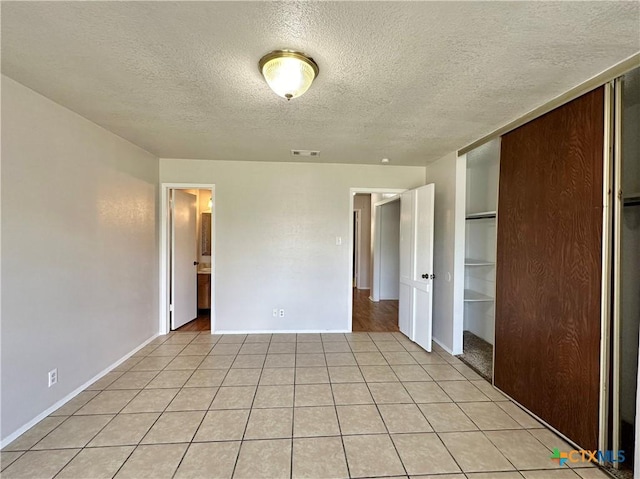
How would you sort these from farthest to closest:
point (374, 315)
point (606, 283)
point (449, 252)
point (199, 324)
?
point (374, 315) → point (199, 324) → point (449, 252) → point (606, 283)

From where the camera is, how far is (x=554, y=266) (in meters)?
2.04

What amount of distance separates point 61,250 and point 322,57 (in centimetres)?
249

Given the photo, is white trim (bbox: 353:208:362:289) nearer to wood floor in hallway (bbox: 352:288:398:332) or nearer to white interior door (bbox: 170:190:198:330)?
wood floor in hallway (bbox: 352:288:398:332)

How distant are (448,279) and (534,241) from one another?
4.46 feet

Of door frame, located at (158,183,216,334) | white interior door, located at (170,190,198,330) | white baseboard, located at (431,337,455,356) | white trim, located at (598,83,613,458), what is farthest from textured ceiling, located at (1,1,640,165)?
white baseboard, located at (431,337,455,356)

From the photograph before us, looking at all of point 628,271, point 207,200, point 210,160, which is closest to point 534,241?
point 628,271

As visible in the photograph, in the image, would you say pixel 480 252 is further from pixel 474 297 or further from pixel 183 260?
pixel 183 260

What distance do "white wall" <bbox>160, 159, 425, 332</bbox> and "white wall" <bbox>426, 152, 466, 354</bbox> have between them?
82 centimetres

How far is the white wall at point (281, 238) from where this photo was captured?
3.98m

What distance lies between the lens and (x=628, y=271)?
6.57ft

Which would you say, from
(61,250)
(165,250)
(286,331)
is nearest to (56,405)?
(61,250)

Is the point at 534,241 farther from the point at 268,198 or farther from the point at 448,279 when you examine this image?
the point at 268,198

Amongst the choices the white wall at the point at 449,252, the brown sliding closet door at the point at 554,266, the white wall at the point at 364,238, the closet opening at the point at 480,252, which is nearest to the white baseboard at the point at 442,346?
the white wall at the point at 449,252

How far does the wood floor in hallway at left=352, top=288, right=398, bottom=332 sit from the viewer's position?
14.4ft
